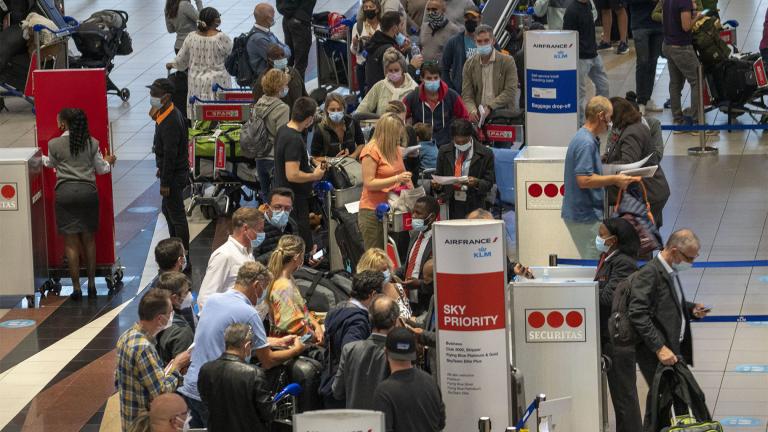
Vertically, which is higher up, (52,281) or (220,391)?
(220,391)

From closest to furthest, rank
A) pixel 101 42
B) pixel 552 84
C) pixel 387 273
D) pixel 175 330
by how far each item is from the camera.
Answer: pixel 175 330 → pixel 387 273 → pixel 552 84 → pixel 101 42

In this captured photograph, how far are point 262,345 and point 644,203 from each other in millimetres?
4025

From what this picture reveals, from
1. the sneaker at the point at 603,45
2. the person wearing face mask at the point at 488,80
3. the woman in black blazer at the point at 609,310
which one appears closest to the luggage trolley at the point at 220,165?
the person wearing face mask at the point at 488,80

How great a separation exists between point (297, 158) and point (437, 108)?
2.05 meters

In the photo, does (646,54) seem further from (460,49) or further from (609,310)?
(609,310)

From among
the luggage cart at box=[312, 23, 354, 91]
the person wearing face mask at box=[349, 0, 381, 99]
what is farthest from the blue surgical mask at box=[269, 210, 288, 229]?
the luggage cart at box=[312, 23, 354, 91]

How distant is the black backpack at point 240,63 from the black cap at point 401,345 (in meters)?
10.4

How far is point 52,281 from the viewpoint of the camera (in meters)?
14.4

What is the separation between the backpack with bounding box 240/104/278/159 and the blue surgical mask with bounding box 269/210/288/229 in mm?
3097

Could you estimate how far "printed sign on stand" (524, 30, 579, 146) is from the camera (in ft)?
45.2

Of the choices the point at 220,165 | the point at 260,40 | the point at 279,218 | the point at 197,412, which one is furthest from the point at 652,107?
the point at 197,412

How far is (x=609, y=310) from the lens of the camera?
1019 centimetres

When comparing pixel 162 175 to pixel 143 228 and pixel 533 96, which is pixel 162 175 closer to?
pixel 143 228

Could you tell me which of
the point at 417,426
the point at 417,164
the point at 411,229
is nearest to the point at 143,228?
the point at 417,164
